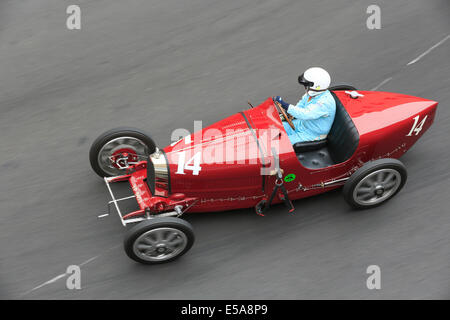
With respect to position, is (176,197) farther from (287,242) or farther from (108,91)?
(108,91)

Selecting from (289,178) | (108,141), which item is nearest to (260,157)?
(289,178)

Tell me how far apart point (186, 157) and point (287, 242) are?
1.62m

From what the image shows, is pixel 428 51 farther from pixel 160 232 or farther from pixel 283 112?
pixel 160 232

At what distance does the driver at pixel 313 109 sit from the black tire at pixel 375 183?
0.75 meters

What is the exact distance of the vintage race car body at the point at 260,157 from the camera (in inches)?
209

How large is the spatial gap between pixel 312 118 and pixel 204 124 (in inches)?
81.2

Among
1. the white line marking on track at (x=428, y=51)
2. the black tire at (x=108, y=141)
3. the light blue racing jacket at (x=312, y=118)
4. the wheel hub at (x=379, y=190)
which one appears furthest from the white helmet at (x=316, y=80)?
the white line marking on track at (x=428, y=51)

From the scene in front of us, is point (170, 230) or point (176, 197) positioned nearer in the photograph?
point (170, 230)

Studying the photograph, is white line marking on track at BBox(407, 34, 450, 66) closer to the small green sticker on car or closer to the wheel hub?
the wheel hub

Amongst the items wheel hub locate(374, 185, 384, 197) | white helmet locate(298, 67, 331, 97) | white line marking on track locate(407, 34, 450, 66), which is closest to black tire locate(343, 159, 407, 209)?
wheel hub locate(374, 185, 384, 197)

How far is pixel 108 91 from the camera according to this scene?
771 centimetres

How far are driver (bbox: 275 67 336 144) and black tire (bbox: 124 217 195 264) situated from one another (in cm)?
176

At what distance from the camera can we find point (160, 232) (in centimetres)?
505
